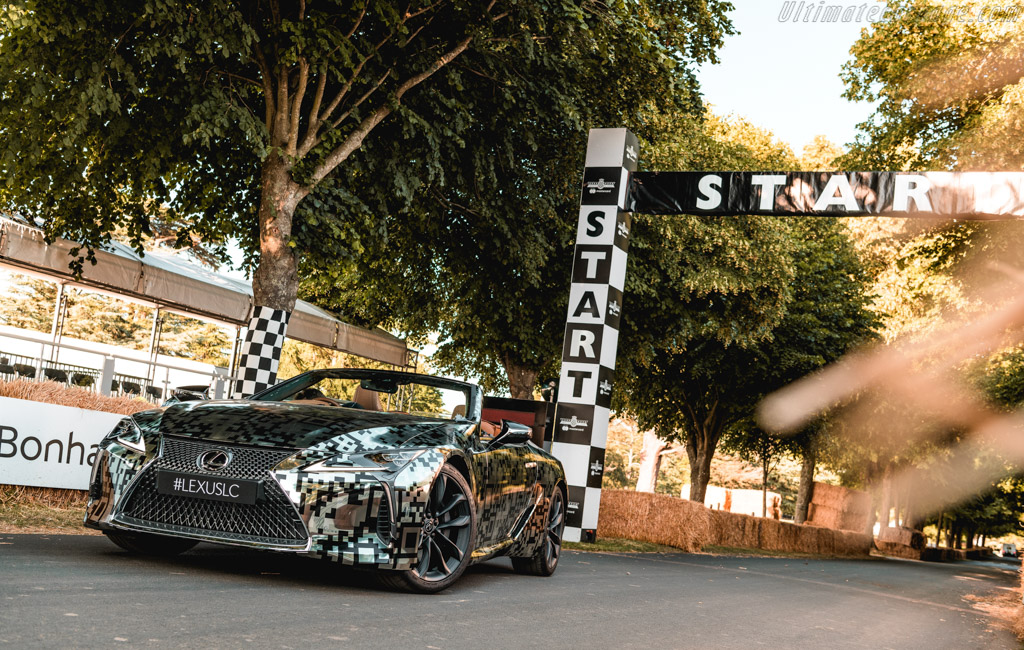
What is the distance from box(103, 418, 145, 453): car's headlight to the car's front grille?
0.20 meters

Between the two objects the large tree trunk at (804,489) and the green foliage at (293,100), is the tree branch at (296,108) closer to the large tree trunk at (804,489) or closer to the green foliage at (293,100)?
the green foliage at (293,100)

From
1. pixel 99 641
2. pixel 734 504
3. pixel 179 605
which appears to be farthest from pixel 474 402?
pixel 734 504

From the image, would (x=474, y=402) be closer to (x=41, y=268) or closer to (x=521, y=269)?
Answer: (x=41, y=268)

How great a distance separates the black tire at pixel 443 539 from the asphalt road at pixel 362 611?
0.39ft

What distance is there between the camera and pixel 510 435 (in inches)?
263

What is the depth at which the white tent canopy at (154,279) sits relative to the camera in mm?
13914

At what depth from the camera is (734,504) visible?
177 feet

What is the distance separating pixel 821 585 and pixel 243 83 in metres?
10.5

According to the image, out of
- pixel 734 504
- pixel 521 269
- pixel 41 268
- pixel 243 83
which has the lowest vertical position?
pixel 734 504

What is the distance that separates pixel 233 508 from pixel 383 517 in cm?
77

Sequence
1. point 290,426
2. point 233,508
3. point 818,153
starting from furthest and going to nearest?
point 818,153, point 290,426, point 233,508

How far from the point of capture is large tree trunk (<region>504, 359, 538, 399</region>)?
22.8 meters

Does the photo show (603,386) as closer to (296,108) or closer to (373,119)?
(373,119)

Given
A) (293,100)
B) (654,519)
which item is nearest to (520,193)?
(293,100)
